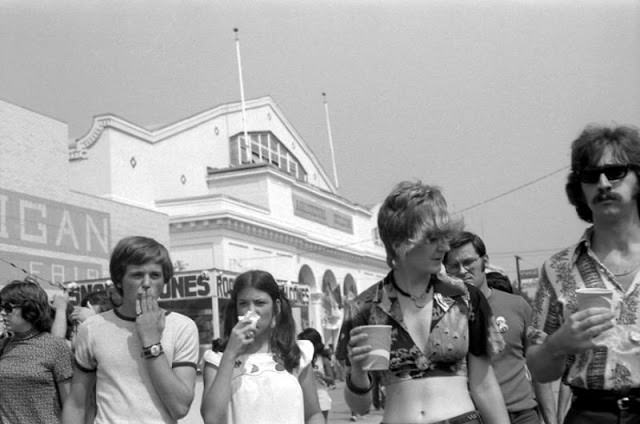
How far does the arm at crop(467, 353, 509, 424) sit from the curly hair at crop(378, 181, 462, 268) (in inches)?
20.0

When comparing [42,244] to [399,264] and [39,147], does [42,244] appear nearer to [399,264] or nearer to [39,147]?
[39,147]

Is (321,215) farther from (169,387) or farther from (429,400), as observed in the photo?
(429,400)

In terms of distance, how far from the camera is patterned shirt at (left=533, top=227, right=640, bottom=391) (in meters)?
3.10

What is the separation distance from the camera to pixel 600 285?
10.6 feet

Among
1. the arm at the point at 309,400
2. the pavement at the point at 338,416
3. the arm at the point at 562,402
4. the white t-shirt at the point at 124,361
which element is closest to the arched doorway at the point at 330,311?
the pavement at the point at 338,416

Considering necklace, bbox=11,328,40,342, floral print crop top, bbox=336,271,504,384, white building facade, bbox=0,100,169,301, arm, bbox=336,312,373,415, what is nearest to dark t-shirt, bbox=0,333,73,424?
necklace, bbox=11,328,40,342

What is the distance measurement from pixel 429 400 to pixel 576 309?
0.66 meters

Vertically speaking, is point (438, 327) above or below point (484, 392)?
above

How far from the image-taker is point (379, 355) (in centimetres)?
306

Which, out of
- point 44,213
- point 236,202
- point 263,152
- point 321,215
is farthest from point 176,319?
point 263,152

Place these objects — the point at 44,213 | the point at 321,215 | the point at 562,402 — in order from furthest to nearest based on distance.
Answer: the point at 321,215
the point at 44,213
the point at 562,402

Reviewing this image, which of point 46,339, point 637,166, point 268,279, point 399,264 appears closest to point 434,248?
point 399,264

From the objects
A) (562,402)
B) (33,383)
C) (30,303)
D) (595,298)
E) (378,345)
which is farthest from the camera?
(30,303)

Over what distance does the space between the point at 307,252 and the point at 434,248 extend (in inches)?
1911
